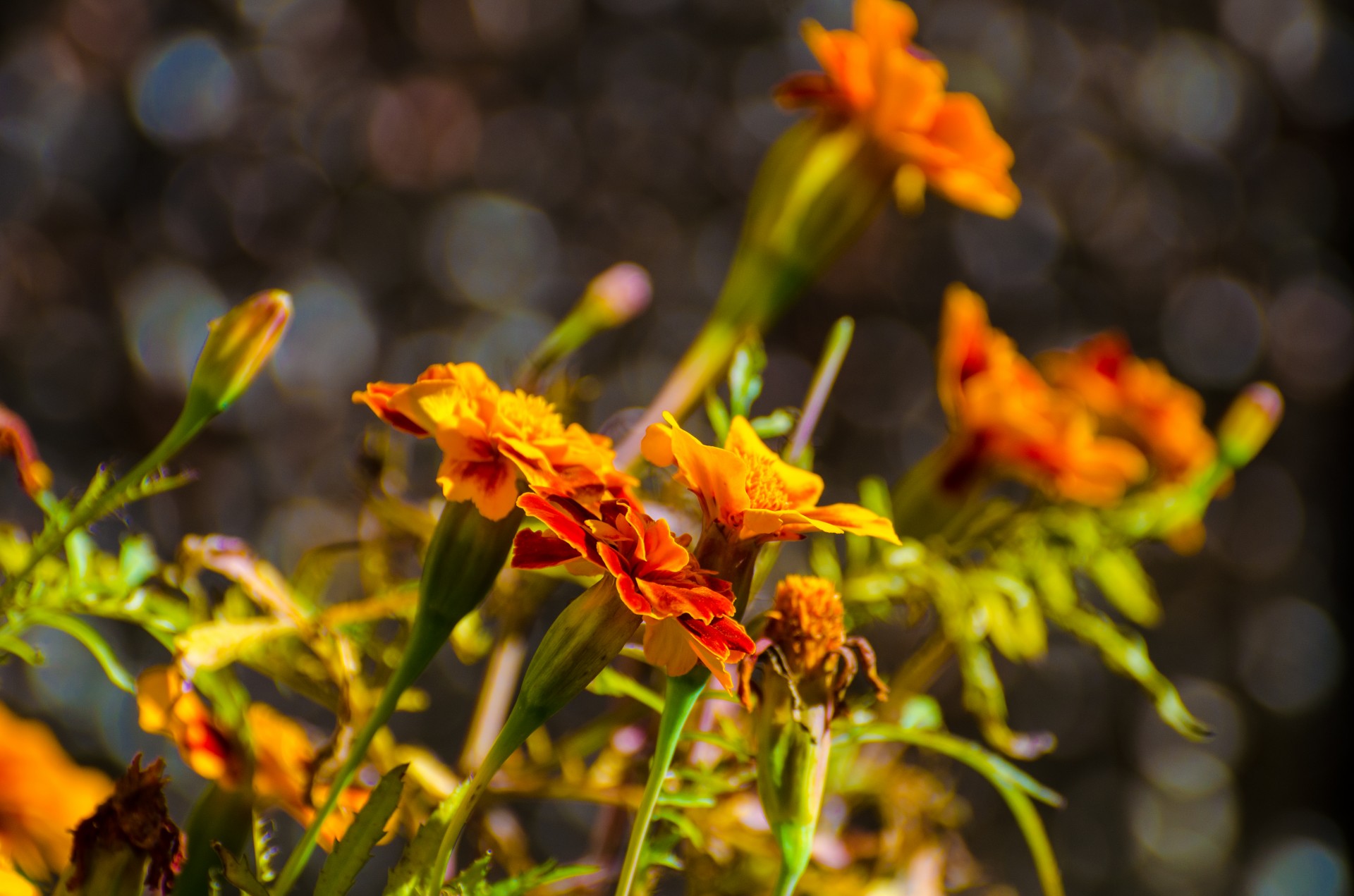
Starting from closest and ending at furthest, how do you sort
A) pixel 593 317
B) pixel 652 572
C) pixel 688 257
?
pixel 652 572, pixel 593 317, pixel 688 257

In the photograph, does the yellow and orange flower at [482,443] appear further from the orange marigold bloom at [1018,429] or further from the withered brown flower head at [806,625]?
the orange marigold bloom at [1018,429]

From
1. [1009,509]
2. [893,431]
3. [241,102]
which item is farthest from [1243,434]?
[241,102]

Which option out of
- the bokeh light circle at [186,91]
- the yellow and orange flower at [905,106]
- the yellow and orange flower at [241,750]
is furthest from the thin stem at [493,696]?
the bokeh light circle at [186,91]

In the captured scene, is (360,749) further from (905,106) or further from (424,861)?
(905,106)

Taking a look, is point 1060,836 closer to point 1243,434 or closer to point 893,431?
point 893,431

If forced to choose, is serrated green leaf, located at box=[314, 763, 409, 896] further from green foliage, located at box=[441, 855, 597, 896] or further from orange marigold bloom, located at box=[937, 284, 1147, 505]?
orange marigold bloom, located at box=[937, 284, 1147, 505]

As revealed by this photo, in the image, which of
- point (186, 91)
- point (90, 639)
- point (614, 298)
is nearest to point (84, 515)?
point (90, 639)
